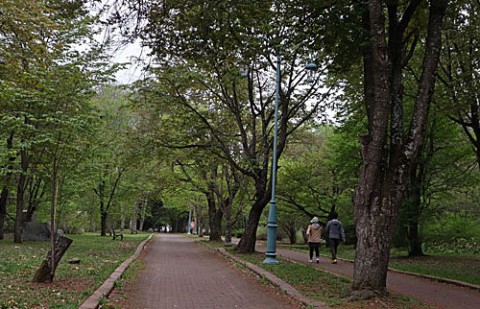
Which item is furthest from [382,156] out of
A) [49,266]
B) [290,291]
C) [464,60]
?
[464,60]

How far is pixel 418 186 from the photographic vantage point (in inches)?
680

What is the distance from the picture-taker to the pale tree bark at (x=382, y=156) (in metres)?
7.77

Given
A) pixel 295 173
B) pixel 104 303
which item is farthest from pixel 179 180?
pixel 104 303

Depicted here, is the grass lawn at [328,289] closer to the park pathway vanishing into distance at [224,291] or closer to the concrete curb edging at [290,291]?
the concrete curb edging at [290,291]

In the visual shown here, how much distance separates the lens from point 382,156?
8.14 metres

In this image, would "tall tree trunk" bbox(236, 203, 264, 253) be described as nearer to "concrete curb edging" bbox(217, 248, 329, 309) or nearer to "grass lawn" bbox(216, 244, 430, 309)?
"grass lawn" bbox(216, 244, 430, 309)

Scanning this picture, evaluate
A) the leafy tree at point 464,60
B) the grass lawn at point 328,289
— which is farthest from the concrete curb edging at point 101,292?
the leafy tree at point 464,60

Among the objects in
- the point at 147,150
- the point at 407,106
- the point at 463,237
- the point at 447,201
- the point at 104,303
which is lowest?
the point at 104,303

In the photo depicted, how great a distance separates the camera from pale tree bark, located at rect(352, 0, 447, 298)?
306 inches

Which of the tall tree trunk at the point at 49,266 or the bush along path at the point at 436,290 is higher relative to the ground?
the tall tree trunk at the point at 49,266

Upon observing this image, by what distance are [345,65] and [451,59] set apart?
6.85 m

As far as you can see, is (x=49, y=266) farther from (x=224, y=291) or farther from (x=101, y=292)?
(x=224, y=291)

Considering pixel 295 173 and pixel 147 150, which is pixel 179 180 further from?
pixel 147 150

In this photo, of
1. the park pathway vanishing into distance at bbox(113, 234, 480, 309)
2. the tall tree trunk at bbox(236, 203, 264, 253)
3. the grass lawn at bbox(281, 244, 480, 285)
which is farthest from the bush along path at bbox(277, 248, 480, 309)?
the tall tree trunk at bbox(236, 203, 264, 253)
